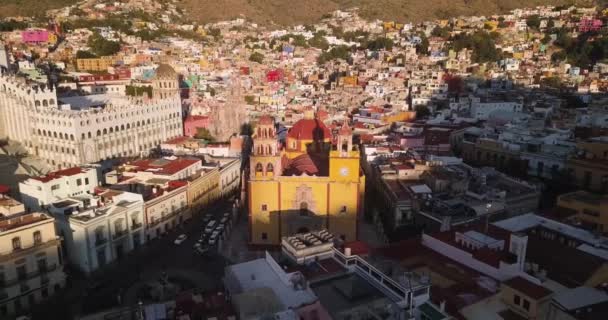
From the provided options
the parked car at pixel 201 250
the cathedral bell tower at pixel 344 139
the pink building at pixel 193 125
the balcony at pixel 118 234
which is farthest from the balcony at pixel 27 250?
the pink building at pixel 193 125

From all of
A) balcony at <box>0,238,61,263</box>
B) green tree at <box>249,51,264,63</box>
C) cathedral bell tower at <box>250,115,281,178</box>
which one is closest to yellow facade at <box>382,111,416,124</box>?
cathedral bell tower at <box>250,115,281,178</box>

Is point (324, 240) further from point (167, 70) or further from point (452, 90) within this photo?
point (452, 90)

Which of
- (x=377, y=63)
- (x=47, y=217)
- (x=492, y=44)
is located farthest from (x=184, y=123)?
(x=492, y=44)

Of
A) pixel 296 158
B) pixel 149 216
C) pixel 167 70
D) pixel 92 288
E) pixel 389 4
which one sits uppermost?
pixel 389 4

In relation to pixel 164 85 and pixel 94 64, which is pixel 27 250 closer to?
pixel 164 85

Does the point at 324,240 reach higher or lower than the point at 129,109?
lower

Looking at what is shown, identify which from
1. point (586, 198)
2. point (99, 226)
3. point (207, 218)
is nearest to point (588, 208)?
point (586, 198)
